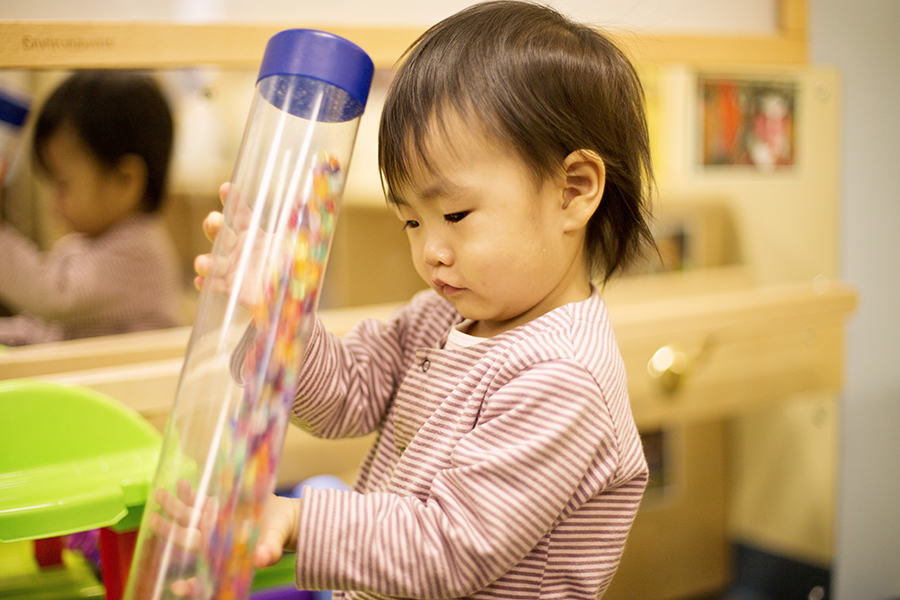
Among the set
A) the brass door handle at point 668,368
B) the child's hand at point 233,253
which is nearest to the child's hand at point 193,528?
the child's hand at point 233,253

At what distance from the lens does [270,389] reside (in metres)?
0.42

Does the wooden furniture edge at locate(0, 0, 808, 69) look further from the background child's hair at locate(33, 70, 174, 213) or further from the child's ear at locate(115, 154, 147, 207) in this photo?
the child's ear at locate(115, 154, 147, 207)

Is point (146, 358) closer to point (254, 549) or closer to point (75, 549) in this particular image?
point (75, 549)

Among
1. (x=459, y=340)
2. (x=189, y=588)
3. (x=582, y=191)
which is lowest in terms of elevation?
(x=189, y=588)

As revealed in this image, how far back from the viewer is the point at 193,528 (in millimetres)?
394

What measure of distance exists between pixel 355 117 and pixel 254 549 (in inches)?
10.4

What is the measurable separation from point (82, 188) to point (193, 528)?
89 centimetres

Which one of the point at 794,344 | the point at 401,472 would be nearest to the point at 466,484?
the point at 401,472

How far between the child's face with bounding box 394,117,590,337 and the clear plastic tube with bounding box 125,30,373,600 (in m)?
0.06

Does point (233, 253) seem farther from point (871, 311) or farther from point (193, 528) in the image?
point (871, 311)

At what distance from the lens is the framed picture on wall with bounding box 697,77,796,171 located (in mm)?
1057

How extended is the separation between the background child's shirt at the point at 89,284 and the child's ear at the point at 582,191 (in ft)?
2.35

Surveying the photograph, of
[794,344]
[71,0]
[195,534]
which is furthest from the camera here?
[794,344]

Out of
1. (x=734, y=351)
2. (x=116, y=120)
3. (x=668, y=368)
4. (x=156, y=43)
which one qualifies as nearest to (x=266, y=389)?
(x=156, y=43)
